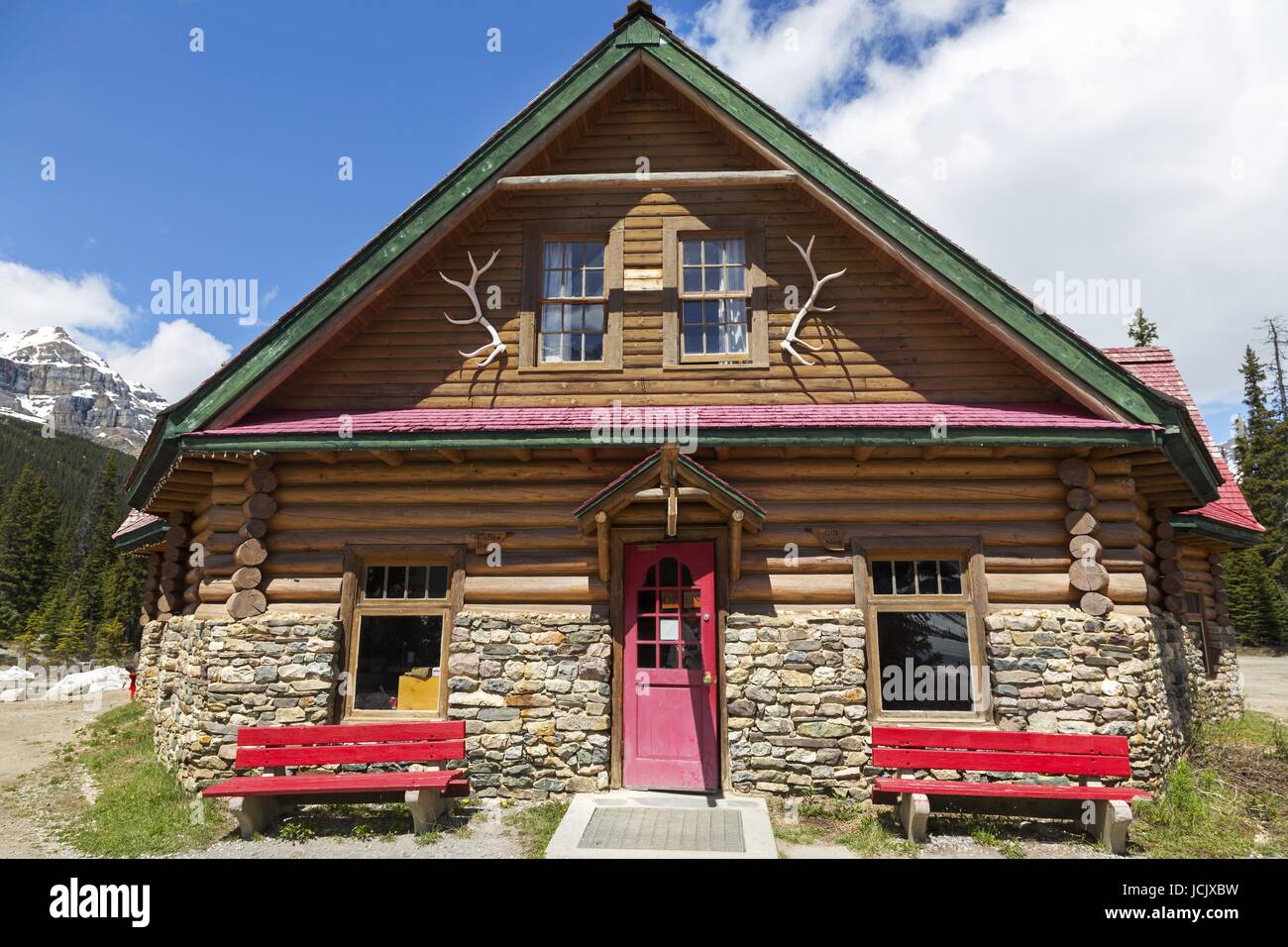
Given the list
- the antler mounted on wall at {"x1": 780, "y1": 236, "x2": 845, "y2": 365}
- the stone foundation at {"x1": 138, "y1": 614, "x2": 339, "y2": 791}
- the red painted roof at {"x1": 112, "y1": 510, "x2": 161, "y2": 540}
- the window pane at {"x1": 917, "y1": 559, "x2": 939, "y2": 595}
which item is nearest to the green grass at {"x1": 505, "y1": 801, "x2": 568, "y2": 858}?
the stone foundation at {"x1": 138, "y1": 614, "x2": 339, "y2": 791}

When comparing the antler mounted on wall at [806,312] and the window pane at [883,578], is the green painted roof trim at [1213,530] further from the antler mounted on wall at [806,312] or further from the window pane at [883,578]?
the antler mounted on wall at [806,312]

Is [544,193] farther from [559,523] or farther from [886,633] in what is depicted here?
[886,633]

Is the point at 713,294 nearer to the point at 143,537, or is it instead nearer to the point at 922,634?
the point at 922,634

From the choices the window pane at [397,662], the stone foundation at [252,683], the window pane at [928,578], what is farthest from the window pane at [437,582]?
the window pane at [928,578]

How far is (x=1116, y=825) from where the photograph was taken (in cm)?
650

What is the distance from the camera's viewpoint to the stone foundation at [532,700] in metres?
8.21

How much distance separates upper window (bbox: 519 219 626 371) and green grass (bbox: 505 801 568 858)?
542 cm

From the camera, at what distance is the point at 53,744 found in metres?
13.0

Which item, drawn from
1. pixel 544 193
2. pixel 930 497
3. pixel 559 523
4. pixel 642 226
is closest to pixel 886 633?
pixel 930 497

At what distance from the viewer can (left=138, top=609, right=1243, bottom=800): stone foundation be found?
313 inches

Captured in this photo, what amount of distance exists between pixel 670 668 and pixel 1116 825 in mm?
4477

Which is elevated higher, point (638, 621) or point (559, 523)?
point (559, 523)

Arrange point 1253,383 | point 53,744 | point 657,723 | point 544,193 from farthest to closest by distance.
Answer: point 1253,383 < point 53,744 < point 544,193 < point 657,723
